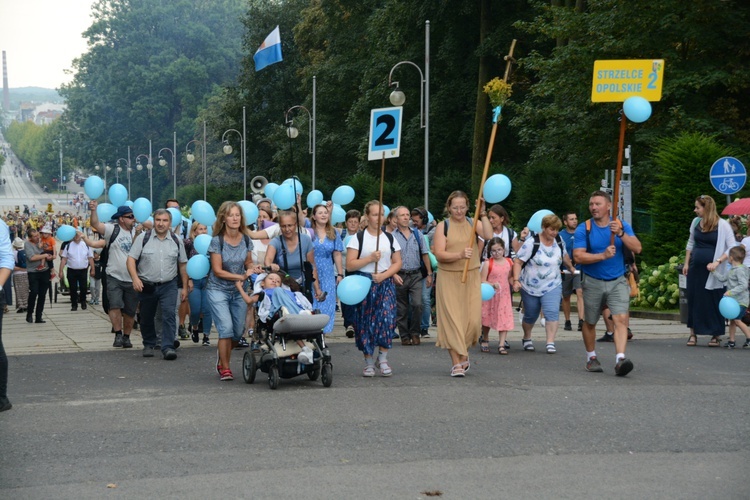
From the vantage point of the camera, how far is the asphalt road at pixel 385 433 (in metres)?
6.75

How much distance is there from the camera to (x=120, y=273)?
14711mm

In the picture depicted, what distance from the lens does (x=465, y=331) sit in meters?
11.4

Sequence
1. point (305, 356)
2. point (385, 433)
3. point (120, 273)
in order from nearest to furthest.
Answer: point (385, 433) → point (305, 356) → point (120, 273)

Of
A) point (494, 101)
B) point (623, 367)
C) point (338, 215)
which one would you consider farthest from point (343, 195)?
point (623, 367)

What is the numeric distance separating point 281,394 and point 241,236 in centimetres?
A: 216

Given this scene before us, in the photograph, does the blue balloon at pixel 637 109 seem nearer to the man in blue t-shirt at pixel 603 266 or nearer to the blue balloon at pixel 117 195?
the man in blue t-shirt at pixel 603 266

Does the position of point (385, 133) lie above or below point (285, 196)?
above

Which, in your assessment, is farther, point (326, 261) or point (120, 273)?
point (120, 273)

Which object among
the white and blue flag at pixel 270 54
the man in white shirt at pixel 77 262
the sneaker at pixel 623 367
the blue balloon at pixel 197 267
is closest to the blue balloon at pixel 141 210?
the blue balloon at pixel 197 267

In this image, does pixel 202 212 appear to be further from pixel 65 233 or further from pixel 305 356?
pixel 65 233

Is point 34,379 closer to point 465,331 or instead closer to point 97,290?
point 465,331

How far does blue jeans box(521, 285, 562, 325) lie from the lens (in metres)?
14.2

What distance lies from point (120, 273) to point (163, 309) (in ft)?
4.81

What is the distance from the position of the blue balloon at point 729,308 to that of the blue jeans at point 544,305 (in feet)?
6.74
